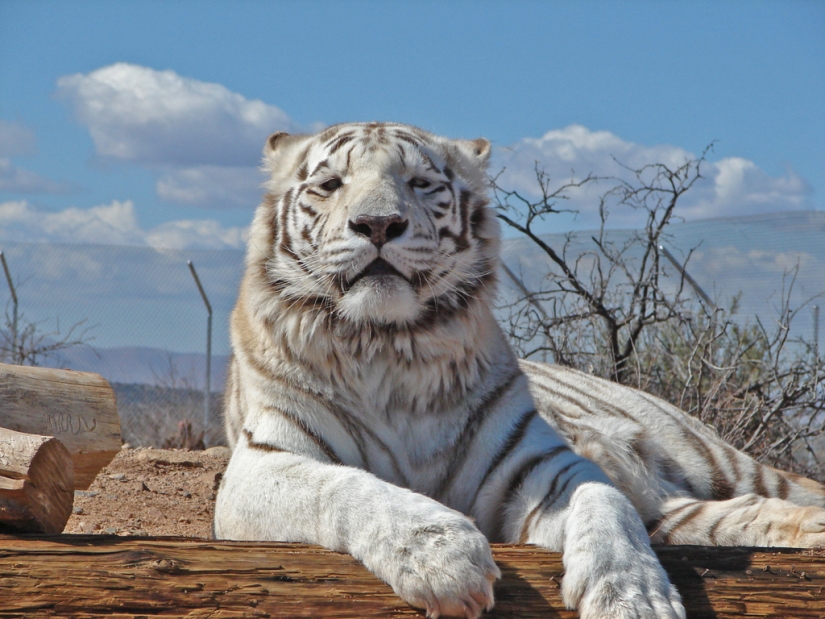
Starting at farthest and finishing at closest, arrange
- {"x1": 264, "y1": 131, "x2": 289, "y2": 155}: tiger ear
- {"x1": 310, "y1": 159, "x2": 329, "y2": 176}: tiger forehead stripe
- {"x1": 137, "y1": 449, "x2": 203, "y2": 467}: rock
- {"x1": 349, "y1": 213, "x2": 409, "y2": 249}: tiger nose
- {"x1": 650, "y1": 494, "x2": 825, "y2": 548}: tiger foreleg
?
{"x1": 137, "y1": 449, "x2": 203, "y2": 467}: rock, {"x1": 264, "y1": 131, "x2": 289, "y2": 155}: tiger ear, {"x1": 310, "y1": 159, "x2": 329, "y2": 176}: tiger forehead stripe, {"x1": 650, "y1": 494, "x2": 825, "y2": 548}: tiger foreleg, {"x1": 349, "y1": 213, "x2": 409, "y2": 249}: tiger nose

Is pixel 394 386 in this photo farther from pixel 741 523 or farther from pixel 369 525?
pixel 741 523

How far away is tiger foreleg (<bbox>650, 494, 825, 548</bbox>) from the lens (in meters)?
2.69

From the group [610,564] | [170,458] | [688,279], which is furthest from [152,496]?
[688,279]

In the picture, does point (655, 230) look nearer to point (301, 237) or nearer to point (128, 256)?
point (301, 237)

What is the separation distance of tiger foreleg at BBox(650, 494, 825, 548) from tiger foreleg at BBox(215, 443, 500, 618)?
138 centimetres

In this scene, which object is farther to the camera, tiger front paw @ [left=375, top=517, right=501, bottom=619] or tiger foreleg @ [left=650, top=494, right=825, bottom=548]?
tiger foreleg @ [left=650, top=494, right=825, bottom=548]

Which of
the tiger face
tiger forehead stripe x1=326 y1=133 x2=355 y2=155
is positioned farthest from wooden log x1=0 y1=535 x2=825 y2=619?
tiger forehead stripe x1=326 y1=133 x2=355 y2=155

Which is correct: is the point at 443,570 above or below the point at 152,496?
above

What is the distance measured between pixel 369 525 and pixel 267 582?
0.27 m

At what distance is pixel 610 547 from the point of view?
1.96m

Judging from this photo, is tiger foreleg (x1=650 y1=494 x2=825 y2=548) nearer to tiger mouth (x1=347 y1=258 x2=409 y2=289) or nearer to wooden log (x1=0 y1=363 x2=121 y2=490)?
tiger mouth (x1=347 y1=258 x2=409 y2=289)

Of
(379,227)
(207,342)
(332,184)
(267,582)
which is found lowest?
(207,342)

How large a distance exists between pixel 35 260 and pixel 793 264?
7880 mm

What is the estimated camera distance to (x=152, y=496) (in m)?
4.16
